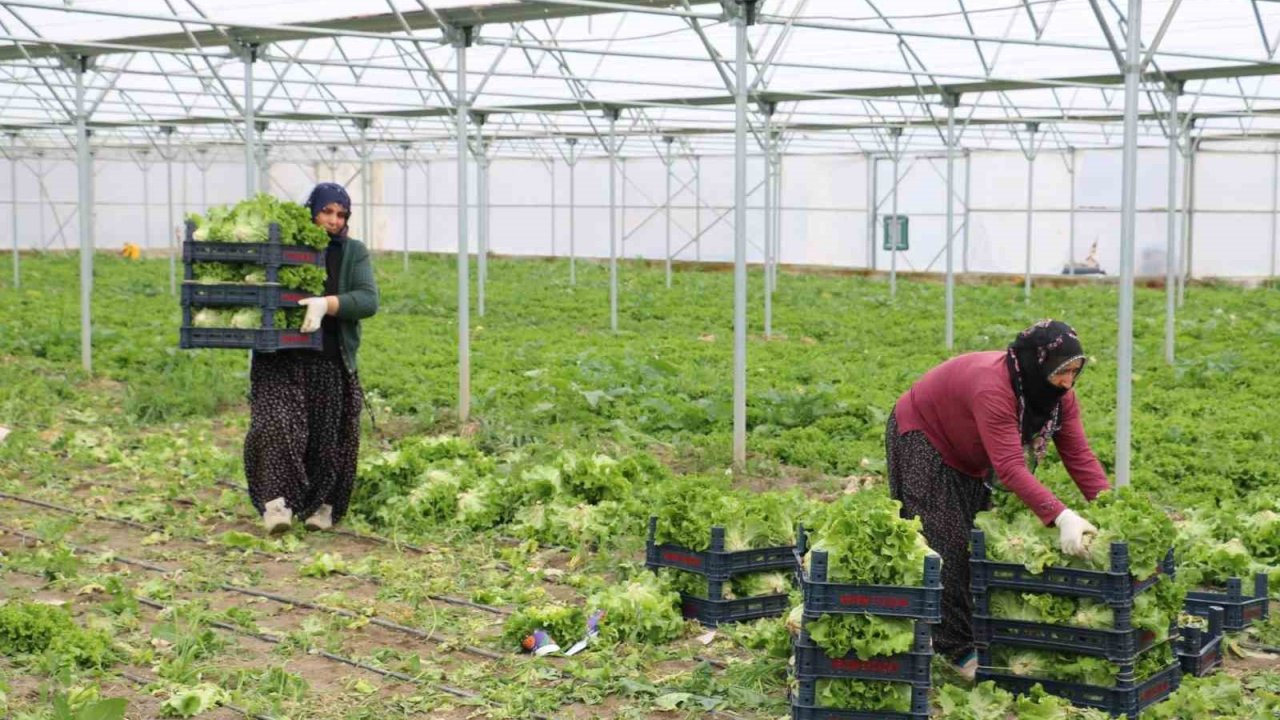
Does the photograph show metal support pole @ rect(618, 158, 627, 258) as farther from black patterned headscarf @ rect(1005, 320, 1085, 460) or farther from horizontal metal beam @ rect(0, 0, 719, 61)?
black patterned headscarf @ rect(1005, 320, 1085, 460)

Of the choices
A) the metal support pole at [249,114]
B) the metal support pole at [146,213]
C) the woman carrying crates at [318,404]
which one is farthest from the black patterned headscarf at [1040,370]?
the metal support pole at [146,213]

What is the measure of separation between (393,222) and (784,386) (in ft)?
97.7

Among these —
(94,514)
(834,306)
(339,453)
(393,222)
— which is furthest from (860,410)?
(393,222)

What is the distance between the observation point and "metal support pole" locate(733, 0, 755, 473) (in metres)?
10.3

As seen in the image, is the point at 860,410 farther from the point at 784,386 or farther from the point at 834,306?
the point at 834,306

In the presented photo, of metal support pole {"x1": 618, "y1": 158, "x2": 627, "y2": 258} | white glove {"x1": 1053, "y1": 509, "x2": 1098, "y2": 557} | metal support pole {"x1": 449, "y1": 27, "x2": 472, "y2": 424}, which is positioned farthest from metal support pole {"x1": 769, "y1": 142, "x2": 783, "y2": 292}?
white glove {"x1": 1053, "y1": 509, "x2": 1098, "y2": 557}

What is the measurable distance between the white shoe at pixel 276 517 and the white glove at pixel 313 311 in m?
1.08

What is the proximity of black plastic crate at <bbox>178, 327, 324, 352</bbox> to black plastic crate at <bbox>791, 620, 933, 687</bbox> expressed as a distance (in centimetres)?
433

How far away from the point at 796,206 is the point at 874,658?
3092cm

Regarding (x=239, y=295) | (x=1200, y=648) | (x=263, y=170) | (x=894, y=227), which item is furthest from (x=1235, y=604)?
(x=894, y=227)

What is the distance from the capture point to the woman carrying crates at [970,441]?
19.2 ft

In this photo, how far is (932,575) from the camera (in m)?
5.42

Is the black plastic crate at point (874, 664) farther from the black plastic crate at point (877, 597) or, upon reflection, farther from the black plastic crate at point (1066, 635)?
the black plastic crate at point (1066, 635)

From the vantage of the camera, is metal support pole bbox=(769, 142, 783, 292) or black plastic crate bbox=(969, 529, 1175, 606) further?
metal support pole bbox=(769, 142, 783, 292)
